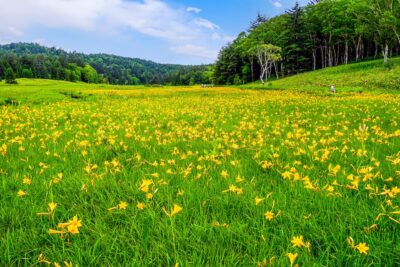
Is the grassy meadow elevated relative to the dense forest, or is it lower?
lower

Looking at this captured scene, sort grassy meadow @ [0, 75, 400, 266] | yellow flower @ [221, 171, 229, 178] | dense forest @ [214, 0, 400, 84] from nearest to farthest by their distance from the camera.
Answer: grassy meadow @ [0, 75, 400, 266] < yellow flower @ [221, 171, 229, 178] < dense forest @ [214, 0, 400, 84]

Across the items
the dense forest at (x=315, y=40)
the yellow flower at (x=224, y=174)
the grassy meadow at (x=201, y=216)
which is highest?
the dense forest at (x=315, y=40)

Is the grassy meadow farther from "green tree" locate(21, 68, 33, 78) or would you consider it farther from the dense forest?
"green tree" locate(21, 68, 33, 78)

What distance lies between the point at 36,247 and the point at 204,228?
1.26 meters

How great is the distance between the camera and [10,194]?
3.25 m

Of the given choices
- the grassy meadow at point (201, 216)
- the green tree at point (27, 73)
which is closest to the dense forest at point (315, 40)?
the grassy meadow at point (201, 216)

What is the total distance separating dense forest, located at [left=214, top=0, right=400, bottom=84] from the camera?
4622 centimetres

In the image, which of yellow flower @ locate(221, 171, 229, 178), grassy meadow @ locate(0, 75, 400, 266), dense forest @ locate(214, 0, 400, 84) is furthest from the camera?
dense forest @ locate(214, 0, 400, 84)

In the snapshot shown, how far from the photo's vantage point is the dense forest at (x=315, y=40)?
4622 cm

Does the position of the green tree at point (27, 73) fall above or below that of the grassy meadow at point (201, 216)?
above

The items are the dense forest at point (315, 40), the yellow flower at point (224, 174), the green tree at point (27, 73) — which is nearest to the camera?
the yellow flower at point (224, 174)

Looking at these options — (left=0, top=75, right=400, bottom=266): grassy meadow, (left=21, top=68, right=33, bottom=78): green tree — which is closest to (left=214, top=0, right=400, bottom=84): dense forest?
(left=0, top=75, right=400, bottom=266): grassy meadow

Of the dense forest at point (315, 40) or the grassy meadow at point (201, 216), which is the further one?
the dense forest at point (315, 40)

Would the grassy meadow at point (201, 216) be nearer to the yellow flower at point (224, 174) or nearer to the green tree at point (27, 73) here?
the yellow flower at point (224, 174)
